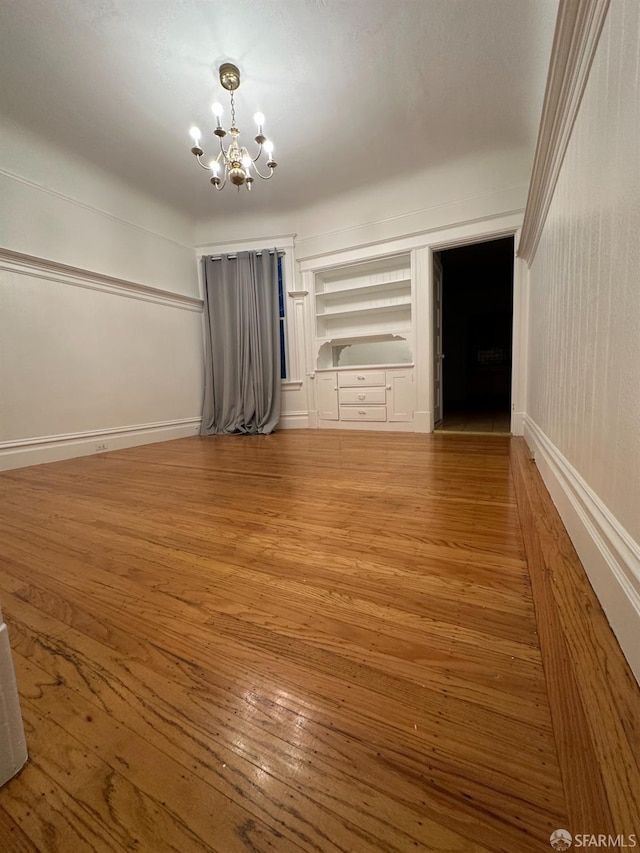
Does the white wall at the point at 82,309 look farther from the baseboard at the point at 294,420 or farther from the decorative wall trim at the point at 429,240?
the decorative wall trim at the point at 429,240

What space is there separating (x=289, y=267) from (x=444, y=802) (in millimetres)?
4381

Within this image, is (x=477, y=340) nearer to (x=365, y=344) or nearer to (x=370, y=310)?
(x=365, y=344)

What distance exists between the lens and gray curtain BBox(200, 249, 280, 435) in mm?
4020

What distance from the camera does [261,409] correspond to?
411cm

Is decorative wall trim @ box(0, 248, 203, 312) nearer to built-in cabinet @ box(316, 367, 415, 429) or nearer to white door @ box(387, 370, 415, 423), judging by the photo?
built-in cabinet @ box(316, 367, 415, 429)

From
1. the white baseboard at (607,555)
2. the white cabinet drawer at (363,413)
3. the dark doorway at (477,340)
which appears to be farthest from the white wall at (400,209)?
the dark doorway at (477,340)

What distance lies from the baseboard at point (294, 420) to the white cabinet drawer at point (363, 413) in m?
0.52

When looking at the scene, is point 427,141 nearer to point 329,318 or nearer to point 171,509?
point 329,318

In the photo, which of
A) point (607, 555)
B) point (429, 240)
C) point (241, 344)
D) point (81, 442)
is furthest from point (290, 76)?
point (81, 442)

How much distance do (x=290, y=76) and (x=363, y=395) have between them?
2.64 metres

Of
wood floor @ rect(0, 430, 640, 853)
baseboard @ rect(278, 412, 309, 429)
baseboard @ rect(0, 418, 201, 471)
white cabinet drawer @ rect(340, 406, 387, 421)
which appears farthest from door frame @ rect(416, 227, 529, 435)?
baseboard @ rect(0, 418, 201, 471)

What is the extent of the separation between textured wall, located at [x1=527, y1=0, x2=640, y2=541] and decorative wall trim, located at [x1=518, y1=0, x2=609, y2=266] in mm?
54

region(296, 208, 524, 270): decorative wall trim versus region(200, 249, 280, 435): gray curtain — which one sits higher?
region(296, 208, 524, 270): decorative wall trim

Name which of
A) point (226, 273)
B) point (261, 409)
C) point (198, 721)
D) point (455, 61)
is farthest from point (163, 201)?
point (198, 721)
